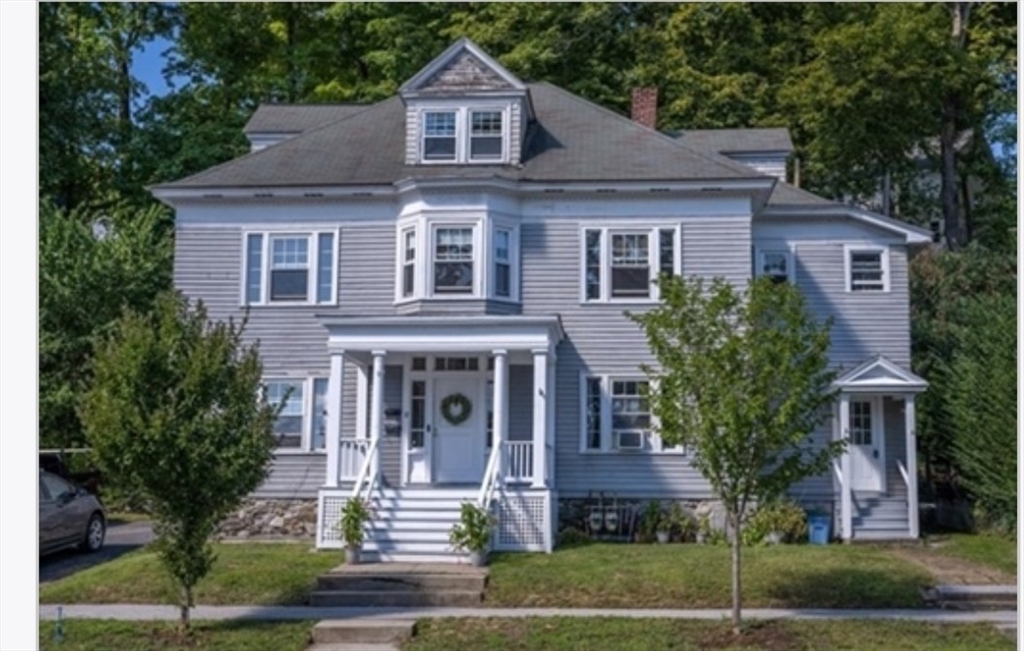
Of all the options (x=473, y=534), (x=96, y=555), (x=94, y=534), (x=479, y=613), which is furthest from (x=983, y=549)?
(x=94, y=534)

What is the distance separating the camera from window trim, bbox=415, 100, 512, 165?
19359 mm

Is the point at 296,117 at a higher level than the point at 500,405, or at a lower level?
higher

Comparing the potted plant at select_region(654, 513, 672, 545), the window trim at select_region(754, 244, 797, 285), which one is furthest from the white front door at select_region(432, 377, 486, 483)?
the window trim at select_region(754, 244, 797, 285)

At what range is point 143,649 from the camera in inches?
428

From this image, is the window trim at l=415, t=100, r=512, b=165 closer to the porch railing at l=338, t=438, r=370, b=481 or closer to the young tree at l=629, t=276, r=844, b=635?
the porch railing at l=338, t=438, r=370, b=481

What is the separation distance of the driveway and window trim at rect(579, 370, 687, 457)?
7143 millimetres

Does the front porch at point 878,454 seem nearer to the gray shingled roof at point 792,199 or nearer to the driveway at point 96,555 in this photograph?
the gray shingled roof at point 792,199

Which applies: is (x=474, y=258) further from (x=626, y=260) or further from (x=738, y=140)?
(x=738, y=140)

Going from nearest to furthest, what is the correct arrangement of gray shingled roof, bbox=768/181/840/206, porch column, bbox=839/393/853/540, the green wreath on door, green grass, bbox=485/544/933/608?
green grass, bbox=485/544/933/608
porch column, bbox=839/393/853/540
the green wreath on door
gray shingled roof, bbox=768/181/840/206

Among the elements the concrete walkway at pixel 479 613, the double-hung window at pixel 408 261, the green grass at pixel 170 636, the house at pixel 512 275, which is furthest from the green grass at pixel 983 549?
the double-hung window at pixel 408 261

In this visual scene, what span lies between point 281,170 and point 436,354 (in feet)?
15.4

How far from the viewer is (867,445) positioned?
63.1 feet

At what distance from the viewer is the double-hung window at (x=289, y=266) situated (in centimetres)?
1908

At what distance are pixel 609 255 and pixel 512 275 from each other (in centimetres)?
172
